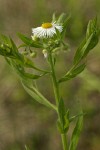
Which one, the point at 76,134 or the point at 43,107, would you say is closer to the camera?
the point at 76,134

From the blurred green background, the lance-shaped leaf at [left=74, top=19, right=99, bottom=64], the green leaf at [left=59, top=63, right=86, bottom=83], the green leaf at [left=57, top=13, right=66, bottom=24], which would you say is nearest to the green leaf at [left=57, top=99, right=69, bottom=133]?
the green leaf at [left=59, top=63, right=86, bottom=83]

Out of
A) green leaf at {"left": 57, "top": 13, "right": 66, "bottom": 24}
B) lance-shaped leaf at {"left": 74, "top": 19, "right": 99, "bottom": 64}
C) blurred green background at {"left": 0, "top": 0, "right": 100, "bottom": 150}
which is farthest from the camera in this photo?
blurred green background at {"left": 0, "top": 0, "right": 100, "bottom": 150}

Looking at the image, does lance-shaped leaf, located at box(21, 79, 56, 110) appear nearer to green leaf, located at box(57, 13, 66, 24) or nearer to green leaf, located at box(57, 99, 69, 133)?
green leaf, located at box(57, 99, 69, 133)

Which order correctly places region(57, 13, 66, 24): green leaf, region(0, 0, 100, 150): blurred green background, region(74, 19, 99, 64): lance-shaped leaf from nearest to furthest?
region(74, 19, 99, 64): lance-shaped leaf, region(57, 13, 66, 24): green leaf, region(0, 0, 100, 150): blurred green background

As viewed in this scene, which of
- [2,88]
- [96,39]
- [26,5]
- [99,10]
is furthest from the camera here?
[26,5]

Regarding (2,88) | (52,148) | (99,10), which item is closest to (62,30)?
(52,148)

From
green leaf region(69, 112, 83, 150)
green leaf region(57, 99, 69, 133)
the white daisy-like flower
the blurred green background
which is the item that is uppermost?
the white daisy-like flower

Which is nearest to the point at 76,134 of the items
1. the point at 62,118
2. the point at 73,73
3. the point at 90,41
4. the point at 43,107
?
the point at 62,118

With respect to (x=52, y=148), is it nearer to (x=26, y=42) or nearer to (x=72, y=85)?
(x=72, y=85)

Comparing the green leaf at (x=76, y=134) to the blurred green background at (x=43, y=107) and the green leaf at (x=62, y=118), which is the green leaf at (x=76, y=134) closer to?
the green leaf at (x=62, y=118)

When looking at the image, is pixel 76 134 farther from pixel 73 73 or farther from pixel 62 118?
pixel 73 73

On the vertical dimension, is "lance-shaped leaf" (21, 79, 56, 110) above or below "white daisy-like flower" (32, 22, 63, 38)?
below
